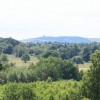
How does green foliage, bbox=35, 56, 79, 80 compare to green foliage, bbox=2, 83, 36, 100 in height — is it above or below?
below

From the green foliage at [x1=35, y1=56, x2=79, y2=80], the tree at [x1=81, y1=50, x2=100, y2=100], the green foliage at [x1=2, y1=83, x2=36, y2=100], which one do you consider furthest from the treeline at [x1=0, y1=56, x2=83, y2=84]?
the tree at [x1=81, y1=50, x2=100, y2=100]

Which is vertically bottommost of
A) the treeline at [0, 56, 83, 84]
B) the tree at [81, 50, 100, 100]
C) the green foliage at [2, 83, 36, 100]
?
the treeline at [0, 56, 83, 84]

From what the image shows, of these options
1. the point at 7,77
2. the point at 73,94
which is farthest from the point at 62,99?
the point at 7,77

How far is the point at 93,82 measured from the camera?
6169cm

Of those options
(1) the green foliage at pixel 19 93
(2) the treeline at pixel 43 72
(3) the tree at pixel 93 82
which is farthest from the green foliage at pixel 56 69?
(3) the tree at pixel 93 82

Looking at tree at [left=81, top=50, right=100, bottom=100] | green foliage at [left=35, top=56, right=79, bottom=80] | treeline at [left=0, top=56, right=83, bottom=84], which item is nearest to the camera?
tree at [left=81, top=50, right=100, bottom=100]

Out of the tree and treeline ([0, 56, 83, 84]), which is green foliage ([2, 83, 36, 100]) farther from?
treeline ([0, 56, 83, 84])

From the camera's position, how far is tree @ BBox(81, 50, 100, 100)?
200 ft

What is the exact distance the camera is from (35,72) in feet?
419

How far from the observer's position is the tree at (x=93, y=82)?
6099 centimetres

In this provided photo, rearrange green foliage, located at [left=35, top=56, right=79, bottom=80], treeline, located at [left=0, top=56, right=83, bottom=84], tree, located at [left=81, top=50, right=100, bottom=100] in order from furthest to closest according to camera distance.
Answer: green foliage, located at [left=35, top=56, right=79, bottom=80] → treeline, located at [left=0, top=56, right=83, bottom=84] → tree, located at [left=81, top=50, right=100, bottom=100]

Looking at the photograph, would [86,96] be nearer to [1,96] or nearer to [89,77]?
[89,77]

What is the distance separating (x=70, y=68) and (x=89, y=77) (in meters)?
81.1

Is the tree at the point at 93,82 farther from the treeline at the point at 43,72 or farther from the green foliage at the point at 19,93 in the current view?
the treeline at the point at 43,72
